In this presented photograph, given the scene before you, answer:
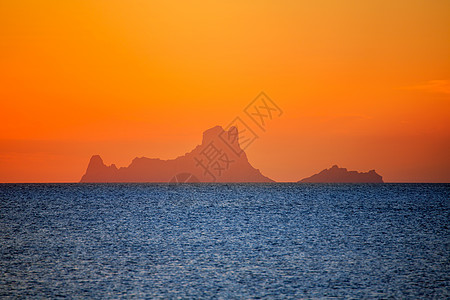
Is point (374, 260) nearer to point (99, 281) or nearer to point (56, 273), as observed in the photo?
point (99, 281)

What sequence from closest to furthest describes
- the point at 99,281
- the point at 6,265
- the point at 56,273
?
the point at 99,281 < the point at 56,273 < the point at 6,265

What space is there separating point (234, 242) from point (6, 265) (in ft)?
74.9

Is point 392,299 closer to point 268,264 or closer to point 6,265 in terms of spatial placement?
point 268,264

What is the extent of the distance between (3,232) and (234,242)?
28370 millimetres

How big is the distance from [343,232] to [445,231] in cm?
1285

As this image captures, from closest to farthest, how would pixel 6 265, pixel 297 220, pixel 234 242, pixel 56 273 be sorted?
pixel 56 273, pixel 6 265, pixel 234 242, pixel 297 220

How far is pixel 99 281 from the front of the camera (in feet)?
108

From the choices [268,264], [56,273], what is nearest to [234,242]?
[268,264]

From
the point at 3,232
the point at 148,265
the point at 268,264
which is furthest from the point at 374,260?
the point at 3,232

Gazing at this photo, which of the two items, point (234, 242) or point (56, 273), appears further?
point (234, 242)

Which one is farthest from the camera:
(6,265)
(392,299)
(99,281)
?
(6,265)

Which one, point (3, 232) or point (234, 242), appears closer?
point (234, 242)

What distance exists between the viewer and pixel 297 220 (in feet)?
263

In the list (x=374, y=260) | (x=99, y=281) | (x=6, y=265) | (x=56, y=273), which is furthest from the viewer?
(x=374, y=260)
